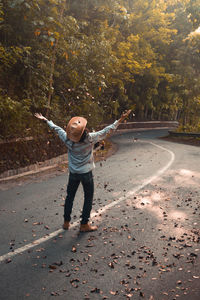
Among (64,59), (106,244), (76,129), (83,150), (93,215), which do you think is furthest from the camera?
(64,59)

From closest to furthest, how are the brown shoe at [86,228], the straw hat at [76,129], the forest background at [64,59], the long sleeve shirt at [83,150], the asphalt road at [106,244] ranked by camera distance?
the asphalt road at [106,244] → the straw hat at [76,129] → the long sleeve shirt at [83,150] → the brown shoe at [86,228] → the forest background at [64,59]

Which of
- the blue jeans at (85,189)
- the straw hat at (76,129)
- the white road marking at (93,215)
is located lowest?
the white road marking at (93,215)

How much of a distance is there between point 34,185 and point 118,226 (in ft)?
14.2

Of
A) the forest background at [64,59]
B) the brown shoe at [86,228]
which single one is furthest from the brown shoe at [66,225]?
the forest background at [64,59]

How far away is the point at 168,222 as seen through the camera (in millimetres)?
6855

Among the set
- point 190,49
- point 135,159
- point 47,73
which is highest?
point 190,49

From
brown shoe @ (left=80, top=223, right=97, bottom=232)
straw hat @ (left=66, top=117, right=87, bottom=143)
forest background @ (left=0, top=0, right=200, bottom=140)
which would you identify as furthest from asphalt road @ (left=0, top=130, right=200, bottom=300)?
forest background @ (left=0, top=0, right=200, bottom=140)

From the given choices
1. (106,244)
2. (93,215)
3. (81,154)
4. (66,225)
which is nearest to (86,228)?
(66,225)

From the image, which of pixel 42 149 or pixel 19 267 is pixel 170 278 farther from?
pixel 42 149

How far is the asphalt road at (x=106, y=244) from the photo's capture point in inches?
171

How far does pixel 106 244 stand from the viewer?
5.76 meters

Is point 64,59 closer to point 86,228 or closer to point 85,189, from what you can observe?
point 85,189

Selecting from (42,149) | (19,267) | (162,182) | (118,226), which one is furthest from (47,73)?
(19,267)

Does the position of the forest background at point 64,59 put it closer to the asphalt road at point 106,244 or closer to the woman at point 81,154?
the asphalt road at point 106,244
